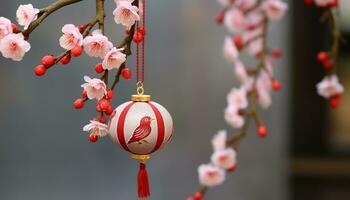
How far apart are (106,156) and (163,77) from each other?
0.25 meters

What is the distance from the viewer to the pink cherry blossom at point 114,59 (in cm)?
55

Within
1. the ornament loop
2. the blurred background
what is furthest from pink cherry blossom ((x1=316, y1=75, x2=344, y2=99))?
the blurred background

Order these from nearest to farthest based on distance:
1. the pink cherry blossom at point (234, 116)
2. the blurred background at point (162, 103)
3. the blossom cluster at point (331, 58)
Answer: the blossom cluster at point (331, 58)
the pink cherry blossom at point (234, 116)
the blurred background at point (162, 103)

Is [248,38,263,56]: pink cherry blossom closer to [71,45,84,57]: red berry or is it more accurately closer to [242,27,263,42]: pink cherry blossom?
[242,27,263,42]: pink cherry blossom

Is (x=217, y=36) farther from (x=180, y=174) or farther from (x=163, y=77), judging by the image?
(x=180, y=174)

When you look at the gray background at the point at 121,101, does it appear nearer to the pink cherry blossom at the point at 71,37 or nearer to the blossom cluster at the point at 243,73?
the blossom cluster at the point at 243,73

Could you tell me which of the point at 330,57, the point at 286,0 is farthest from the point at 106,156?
the point at 330,57

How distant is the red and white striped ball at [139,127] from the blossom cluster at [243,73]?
0.31 meters

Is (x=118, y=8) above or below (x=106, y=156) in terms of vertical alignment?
below

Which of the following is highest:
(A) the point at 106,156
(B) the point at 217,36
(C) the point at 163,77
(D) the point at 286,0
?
(D) the point at 286,0

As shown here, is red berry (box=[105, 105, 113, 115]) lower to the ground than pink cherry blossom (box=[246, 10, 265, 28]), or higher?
lower

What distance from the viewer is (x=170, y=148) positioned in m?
1.72

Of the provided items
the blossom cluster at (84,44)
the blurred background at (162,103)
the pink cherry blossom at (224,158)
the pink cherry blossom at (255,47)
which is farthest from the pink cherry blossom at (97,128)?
the blurred background at (162,103)

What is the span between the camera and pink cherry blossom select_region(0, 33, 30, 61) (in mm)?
540
